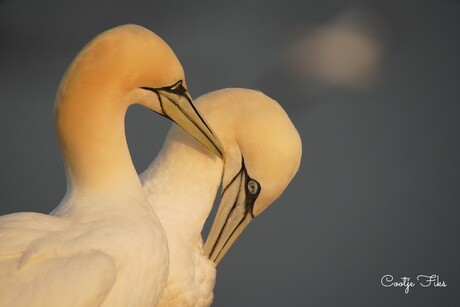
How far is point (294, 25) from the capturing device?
→ 616 cm

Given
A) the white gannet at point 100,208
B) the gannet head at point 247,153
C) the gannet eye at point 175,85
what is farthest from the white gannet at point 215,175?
the gannet eye at point 175,85

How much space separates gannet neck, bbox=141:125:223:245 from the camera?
3533 mm

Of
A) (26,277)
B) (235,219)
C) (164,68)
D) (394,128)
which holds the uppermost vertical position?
(164,68)

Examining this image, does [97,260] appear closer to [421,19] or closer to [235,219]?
[235,219]

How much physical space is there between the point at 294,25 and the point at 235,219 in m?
2.66

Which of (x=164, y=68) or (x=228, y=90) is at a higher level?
(x=164, y=68)

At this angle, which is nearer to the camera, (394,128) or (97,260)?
(97,260)

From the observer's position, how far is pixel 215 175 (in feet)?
12.0

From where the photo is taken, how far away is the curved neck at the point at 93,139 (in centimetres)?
298

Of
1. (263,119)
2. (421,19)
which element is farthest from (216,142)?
(421,19)

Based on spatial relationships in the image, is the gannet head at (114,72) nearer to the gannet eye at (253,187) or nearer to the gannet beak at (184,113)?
the gannet beak at (184,113)

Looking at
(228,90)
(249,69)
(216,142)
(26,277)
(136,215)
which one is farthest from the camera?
(249,69)

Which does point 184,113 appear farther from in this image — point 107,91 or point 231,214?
point 231,214

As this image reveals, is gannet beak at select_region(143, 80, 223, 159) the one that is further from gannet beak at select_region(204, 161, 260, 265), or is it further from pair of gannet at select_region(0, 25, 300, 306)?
gannet beak at select_region(204, 161, 260, 265)
